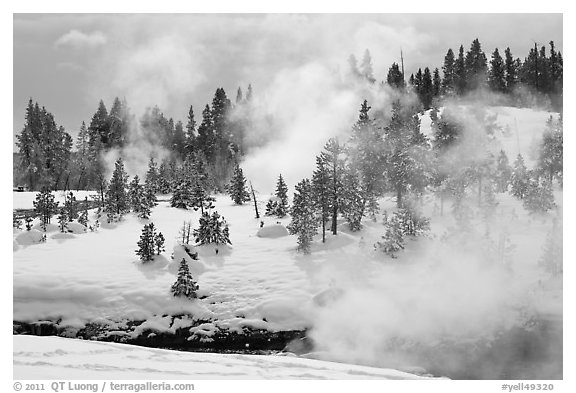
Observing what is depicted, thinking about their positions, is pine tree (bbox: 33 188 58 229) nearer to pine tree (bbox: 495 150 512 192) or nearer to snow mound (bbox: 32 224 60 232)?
snow mound (bbox: 32 224 60 232)

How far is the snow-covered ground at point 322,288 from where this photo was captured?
21.5m

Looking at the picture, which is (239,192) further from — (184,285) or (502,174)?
(502,174)

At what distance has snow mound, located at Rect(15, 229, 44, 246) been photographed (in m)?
27.0

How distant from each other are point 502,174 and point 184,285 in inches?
979

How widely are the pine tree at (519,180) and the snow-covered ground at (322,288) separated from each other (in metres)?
5.58

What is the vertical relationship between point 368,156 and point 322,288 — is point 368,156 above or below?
above

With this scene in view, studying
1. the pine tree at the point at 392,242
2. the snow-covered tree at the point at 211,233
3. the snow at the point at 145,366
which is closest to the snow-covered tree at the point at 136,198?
the snow-covered tree at the point at 211,233

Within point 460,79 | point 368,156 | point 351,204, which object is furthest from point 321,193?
point 460,79

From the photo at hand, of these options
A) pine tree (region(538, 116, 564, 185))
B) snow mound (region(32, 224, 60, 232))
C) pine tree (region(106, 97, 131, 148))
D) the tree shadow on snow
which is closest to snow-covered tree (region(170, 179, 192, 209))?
snow mound (region(32, 224, 60, 232))

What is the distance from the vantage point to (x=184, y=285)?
2333 cm

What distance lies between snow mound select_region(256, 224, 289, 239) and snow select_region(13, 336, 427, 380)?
15216 millimetres
